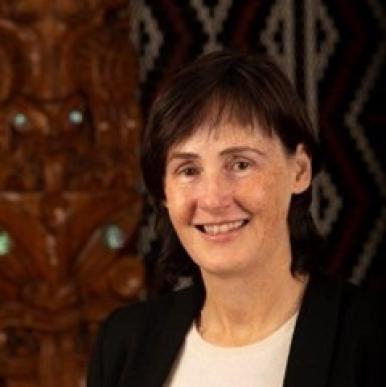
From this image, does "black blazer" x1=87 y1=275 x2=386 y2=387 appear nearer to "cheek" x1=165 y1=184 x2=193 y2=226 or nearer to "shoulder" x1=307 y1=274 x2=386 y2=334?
"shoulder" x1=307 y1=274 x2=386 y2=334

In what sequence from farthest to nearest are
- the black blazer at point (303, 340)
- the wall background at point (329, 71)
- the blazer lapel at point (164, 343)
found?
the wall background at point (329, 71), the blazer lapel at point (164, 343), the black blazer at point (303, 340)

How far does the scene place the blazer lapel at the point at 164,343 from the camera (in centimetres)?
116

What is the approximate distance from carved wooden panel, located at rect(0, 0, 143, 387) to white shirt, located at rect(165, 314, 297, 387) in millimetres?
541

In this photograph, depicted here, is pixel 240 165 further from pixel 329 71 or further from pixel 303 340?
pixel 329 71

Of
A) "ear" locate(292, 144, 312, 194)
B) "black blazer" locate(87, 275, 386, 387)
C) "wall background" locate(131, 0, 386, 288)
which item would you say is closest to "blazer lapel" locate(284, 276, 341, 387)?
"black blazer" locate(87, 275, 386, 387)

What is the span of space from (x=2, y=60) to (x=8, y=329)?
1.55 ft

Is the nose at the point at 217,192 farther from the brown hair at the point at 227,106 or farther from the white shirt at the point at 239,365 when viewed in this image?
the white shirt at the point at 239,365

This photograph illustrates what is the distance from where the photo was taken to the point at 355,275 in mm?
2189

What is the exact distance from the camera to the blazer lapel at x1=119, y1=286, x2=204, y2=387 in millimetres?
1164

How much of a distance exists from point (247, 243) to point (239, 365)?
0.48 ft

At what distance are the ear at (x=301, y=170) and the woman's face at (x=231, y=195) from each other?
0.04 ft

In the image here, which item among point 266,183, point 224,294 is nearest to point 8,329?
point 224,294

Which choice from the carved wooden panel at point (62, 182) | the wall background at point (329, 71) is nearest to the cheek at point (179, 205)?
the carved wooden panel at point (62, 182)

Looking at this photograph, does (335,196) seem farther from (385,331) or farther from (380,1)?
(385,331)
